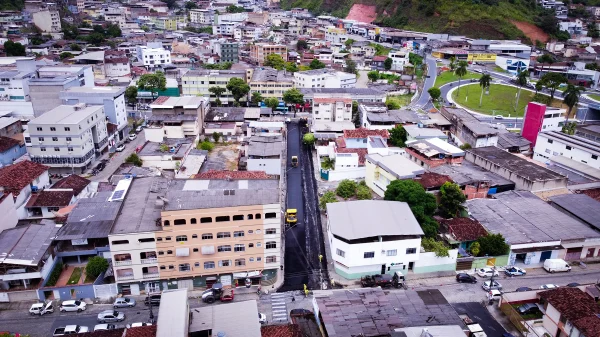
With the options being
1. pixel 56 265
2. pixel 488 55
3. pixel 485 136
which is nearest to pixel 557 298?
pixel 485 136

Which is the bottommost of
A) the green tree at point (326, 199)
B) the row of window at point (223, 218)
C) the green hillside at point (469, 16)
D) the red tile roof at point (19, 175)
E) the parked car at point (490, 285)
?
the parked car at point (490, 285)

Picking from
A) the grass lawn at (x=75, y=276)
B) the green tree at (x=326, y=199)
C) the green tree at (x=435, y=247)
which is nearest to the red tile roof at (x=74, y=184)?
the grass lawn at (x=75, y=276)

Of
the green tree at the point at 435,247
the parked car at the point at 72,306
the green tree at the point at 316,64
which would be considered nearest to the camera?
the parked car at the point at 72,306

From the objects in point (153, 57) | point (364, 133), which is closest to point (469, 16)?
point (153, 57)

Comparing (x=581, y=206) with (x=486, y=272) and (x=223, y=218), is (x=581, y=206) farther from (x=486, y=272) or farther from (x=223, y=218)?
(x=223, y=218)

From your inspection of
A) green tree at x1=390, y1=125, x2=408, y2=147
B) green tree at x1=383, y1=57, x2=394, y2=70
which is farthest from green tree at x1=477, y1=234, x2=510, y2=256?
green tree at x1=383, y1=57, x2=394, y2=70

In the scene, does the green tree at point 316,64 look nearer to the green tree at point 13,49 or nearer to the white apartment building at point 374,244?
the green tree at point 13,49

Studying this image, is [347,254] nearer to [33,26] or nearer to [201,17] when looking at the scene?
[33,26]
